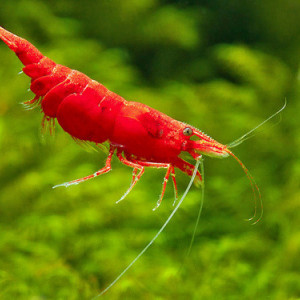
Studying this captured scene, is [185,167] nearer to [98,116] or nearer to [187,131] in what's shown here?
[187,131]

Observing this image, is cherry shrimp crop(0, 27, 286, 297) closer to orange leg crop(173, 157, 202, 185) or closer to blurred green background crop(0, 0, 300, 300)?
orange leg crop(173, 157, 202, 185)

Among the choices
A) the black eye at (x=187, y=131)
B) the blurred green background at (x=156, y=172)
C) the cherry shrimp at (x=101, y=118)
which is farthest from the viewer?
the blurred green background at (x=156, y=172)

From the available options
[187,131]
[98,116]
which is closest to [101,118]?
[98,116]

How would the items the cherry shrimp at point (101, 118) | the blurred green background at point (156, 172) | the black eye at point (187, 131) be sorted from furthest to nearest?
the blurred green background at point (156, 172) < the black eye at point (187, 131) < the cherry shrimp at point (101, 118)

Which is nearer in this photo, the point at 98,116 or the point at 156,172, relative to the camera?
the point at 98,116

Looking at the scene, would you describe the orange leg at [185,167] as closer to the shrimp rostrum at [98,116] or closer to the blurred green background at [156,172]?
the shrimp rostrum at [98,116]

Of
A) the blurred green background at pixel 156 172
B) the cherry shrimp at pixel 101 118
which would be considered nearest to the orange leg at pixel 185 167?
the cherry shrimp at pixel 101 118

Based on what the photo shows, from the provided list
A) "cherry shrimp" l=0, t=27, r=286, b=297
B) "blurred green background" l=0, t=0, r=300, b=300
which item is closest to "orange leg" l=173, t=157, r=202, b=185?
"cherry shrimp" l=0, t=27, r=286, b=297

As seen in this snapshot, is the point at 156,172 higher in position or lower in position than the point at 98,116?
higher
